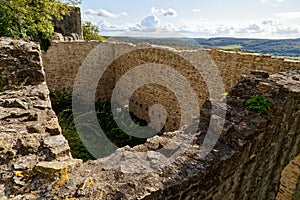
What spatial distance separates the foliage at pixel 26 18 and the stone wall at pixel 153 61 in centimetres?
98

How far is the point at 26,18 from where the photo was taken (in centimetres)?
830

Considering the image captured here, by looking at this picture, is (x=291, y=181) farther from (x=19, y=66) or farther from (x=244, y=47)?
(x=244, y=47)

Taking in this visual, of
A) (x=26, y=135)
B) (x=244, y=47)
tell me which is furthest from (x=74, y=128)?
(x=244, y=47)

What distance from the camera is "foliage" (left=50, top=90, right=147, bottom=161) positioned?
7.93 meters

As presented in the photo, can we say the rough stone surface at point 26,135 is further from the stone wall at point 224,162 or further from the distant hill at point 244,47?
the distant hill at point 244,47

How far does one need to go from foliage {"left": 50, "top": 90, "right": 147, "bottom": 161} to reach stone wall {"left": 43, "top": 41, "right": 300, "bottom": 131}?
51cm

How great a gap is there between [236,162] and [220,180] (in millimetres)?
289

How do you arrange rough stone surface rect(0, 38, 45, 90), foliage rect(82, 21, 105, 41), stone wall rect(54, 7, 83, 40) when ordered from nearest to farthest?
rough stone surface rect(0, 38, 45, 90) → stone wall rect(54, 7, 83, 40) → foliage rect(82, 21, 105, 41)

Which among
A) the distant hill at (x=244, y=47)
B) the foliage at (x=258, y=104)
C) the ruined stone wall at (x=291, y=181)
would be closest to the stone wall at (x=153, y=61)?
the distant hill at (x=244, y=47)

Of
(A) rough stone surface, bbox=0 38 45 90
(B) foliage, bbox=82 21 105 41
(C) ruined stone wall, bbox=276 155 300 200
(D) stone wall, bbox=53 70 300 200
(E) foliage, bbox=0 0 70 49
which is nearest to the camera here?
(D) stone wall, bbox=53 70 300 200

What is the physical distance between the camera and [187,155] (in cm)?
239

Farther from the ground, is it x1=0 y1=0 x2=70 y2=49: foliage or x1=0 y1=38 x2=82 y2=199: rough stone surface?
x1=0 y1=0 x2=70 y2=49: foliage

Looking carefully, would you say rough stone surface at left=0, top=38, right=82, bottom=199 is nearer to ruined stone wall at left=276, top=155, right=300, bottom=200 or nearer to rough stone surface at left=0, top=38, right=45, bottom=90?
rough stone surface at left=0, top=38, right=45, bottom=90

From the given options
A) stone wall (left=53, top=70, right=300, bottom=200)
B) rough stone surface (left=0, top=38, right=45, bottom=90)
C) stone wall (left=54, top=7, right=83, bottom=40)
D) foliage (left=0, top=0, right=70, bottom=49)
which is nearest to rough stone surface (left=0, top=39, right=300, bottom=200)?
stone wall (left=53, top=70, right=300, bottom=200)
